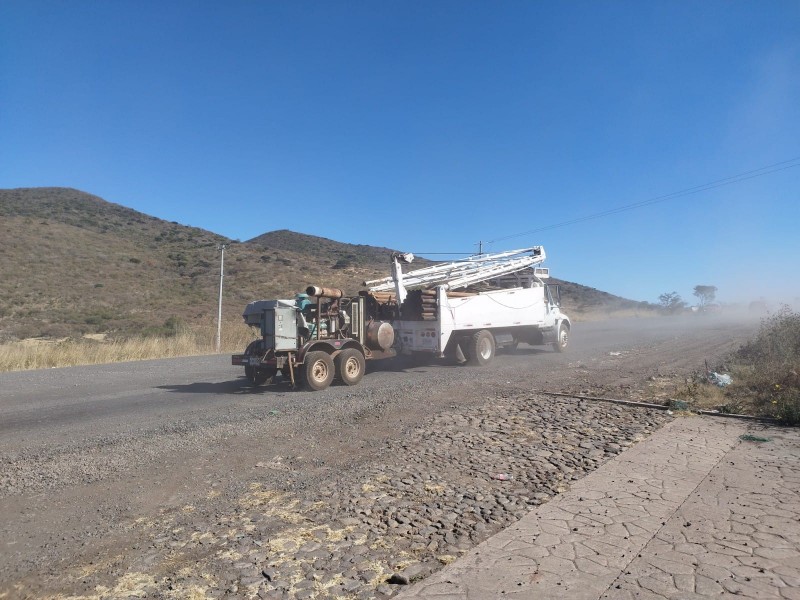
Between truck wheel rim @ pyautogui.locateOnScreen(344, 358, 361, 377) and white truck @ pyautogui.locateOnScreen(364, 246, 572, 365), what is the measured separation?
2706 millimetres

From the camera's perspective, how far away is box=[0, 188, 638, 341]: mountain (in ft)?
111

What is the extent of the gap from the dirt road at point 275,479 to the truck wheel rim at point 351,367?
116 centimetres

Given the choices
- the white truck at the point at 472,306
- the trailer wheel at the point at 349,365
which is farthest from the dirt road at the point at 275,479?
the white truck at the point at 472,306

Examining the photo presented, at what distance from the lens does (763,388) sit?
9.95 meters

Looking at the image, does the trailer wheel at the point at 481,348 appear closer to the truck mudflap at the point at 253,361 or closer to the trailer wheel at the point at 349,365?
the trailer wheel at the point at 349,365

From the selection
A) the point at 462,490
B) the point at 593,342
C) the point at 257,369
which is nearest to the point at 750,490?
the point at 462,490

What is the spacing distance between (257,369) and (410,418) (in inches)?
212

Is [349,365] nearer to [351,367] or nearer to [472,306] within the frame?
[351,367]

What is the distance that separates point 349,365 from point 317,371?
91 cm

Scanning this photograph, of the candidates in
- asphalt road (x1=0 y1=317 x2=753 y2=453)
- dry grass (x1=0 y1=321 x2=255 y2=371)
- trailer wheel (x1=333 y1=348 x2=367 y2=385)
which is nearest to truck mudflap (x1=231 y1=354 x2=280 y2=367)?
asphalt road (x1=0 y1=317 x2=753 y2=453)

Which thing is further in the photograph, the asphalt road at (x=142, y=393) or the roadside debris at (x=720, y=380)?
the roadside debris at (x=720, y=380)

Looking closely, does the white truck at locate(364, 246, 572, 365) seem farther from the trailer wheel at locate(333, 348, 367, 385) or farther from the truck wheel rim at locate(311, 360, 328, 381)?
the truck wheel rim at locate(311, 360, 328, 381)

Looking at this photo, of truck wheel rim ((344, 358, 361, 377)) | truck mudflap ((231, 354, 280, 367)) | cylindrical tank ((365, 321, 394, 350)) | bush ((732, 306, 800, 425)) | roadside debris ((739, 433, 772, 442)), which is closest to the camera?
roadside debris ((739, 433, 772, 442))

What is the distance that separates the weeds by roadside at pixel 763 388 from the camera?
8.44 meters
